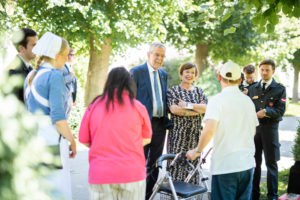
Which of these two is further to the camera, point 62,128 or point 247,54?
point 247,54

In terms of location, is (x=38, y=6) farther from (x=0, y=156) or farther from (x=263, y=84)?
(x=0, y=156)

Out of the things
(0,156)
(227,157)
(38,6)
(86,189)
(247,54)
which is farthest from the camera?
(247,54)

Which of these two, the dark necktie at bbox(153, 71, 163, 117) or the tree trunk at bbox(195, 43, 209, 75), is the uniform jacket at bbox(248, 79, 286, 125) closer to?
the dark necktie at bbox(153, 71, 163, 117)

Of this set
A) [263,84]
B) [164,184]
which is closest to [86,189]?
[164,184]

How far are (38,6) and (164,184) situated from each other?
11462mm

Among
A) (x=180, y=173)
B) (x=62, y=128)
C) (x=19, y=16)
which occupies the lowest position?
(x=180, y=173)

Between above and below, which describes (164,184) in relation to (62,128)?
below

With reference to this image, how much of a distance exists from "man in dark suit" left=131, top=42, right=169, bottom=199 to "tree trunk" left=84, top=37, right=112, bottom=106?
33.4 ft

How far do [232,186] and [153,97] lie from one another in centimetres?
189

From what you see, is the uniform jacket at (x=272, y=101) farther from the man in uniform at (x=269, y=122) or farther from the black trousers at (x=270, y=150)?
the black trousers at (x=270, y=150)

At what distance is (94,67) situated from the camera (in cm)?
1565

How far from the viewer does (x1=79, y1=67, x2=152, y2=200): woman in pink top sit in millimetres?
3273

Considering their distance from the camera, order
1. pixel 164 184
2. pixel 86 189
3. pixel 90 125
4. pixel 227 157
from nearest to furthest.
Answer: pixel 90 125, pixel 227 157, pixel 164 184, pixel 86 189

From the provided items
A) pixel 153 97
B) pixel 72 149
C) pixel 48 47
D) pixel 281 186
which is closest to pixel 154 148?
pixel 153 97
